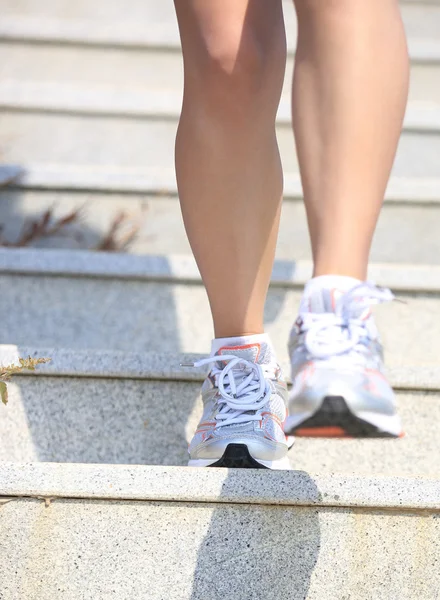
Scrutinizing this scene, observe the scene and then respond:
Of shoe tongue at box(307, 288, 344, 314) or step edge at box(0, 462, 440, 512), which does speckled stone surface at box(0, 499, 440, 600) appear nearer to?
step edge at box(0, 462, 440, 512)

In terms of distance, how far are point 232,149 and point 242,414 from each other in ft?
1.11

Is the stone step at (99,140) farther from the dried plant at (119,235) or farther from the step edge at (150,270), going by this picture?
the step edge at (150,270)

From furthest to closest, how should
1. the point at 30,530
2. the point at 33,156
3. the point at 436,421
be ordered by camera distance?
the point at 33,156, the point at 436,421, the point at 30,530

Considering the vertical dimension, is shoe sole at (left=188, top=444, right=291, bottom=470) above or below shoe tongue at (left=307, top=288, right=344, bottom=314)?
below

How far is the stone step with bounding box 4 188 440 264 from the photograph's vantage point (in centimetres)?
188

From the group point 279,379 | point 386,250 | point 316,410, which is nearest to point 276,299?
point 386,250

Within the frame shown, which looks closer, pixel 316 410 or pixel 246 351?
pixel 316 410

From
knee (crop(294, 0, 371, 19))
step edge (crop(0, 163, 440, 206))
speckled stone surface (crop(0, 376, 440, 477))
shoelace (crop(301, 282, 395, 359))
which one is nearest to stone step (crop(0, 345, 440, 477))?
speckled stone surface (crop(0, 376, 440, 477))

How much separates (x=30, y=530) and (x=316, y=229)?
0.55m

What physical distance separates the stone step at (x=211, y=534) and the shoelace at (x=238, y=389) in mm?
98

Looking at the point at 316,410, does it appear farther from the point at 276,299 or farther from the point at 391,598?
the point at 276,299

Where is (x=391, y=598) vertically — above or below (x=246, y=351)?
below

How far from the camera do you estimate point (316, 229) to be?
1.15m

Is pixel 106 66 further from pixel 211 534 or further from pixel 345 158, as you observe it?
pixel 211 534
